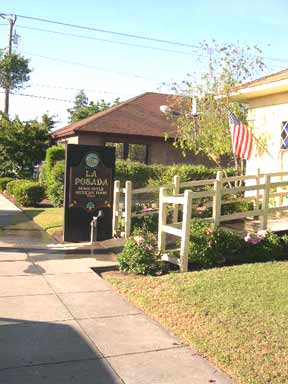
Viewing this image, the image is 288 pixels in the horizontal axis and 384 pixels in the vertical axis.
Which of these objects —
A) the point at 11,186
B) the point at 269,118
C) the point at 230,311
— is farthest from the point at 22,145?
the point at 230,311

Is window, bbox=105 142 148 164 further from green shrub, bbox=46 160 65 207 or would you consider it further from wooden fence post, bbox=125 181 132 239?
wooden fence post, bbox=125 181 132 239

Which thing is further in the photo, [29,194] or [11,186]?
[11,186]

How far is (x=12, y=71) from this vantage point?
38.0 m

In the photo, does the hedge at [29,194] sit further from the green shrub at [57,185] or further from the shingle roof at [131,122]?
the shingle roof at [131,122]

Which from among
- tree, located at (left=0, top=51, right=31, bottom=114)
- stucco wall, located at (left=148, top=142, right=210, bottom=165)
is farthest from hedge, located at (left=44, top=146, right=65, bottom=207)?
tree, located at (left=0, top=51, right=31, bottom=114)

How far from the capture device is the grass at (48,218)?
41.3 ft

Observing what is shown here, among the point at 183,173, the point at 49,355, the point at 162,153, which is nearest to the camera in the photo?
the point at 49,355

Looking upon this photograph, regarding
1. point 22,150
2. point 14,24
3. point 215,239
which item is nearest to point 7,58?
point 14,24

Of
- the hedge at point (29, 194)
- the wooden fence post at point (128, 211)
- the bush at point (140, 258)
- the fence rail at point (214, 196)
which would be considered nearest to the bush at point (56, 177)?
the hedge at point (29, 194)

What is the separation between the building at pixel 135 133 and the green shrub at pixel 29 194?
3.81m

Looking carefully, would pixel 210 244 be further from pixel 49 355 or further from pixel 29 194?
pixel 29 194

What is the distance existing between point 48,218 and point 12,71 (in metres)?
26.8

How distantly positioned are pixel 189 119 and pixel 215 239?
384 inches

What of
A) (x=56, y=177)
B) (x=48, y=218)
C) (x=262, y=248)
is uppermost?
(x=56, y=177)
